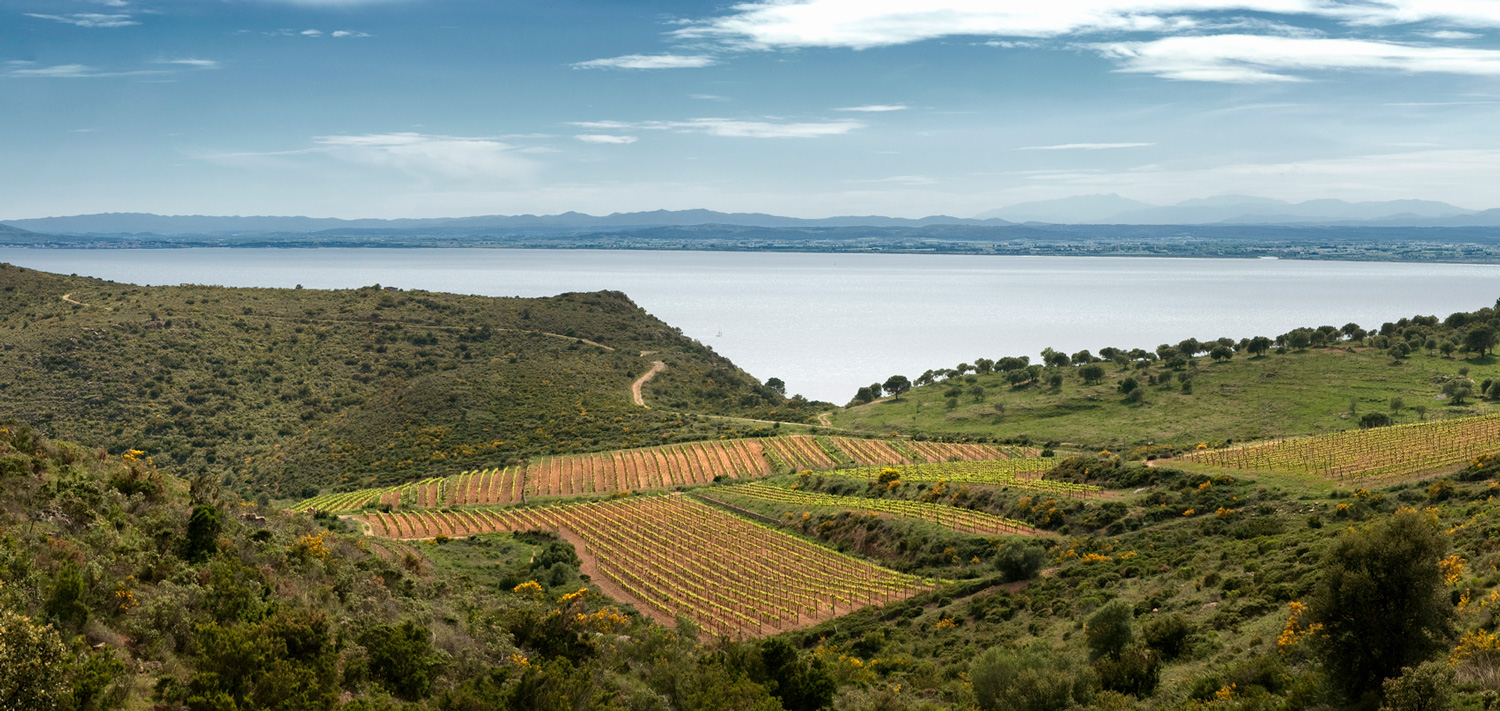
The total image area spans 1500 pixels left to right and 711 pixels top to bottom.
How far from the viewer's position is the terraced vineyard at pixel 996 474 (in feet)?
135

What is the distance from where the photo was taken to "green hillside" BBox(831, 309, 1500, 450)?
2682 inches

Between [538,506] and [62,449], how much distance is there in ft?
106

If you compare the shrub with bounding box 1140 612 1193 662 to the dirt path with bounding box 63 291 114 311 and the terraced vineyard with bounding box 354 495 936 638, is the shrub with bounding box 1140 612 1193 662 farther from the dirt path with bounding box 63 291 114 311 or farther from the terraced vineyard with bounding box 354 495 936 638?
the dirt path with bounding box 63 291 114 311

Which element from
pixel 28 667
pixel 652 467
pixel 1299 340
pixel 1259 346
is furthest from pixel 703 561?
pixel 1299 340

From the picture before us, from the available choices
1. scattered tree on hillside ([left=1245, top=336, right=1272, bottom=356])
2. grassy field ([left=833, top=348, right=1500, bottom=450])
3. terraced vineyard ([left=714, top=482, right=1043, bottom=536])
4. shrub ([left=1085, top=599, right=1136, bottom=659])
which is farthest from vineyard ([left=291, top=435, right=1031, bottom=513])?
scattered tree on hillside ([left=1245, top=336, right=1272, bottom=356])

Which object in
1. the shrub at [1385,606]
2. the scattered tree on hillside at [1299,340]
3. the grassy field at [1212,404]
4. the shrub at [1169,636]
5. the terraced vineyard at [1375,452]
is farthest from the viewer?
the scattered tree on hillside at [1299,340]

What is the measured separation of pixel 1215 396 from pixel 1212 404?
281 centimetres

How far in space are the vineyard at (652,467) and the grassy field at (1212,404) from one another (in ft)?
38.3

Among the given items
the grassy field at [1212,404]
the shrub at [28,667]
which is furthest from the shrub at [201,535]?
the grassy field at [1212,404]

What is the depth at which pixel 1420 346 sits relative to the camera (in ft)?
281

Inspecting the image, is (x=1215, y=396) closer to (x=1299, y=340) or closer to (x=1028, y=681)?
(x=1299, y=340)

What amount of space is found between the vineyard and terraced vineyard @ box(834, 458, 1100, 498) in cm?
340

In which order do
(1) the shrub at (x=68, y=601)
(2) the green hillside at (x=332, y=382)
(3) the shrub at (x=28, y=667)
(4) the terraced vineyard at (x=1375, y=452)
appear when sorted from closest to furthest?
(3) the shrub at (x=28, y=667), (1) the shrub at (x=68, y=601), (4) the terraced vineyard at (x=1375, y=452), (2) the green hillside at (x=332, y=382)

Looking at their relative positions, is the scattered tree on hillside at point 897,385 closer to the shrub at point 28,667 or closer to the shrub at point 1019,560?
the shrub at point 1019,560
